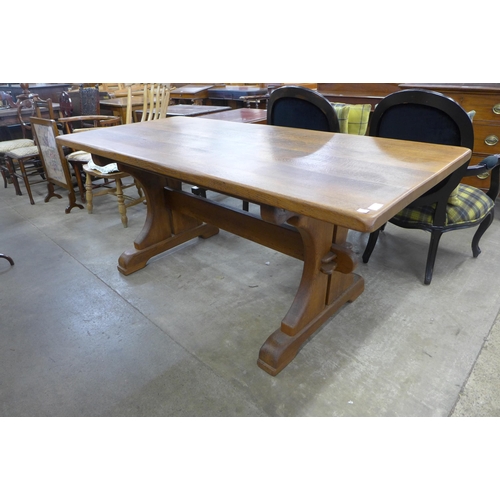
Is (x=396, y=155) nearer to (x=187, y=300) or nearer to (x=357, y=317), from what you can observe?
(x=357, y=317)

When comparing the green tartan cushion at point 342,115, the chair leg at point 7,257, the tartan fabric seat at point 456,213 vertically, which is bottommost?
the chair leg at point 7,257

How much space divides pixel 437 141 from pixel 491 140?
1307 mm

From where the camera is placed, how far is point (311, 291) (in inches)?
58.9

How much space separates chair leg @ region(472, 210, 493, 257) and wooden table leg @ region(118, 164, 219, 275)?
175 centimetres

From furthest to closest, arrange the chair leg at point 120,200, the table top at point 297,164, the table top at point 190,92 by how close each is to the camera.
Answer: the table top at point 190,92 → the chair leg at point 120,200 → the table top at point 297,164

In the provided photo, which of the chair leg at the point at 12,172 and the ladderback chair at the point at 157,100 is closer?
the ladderback chair at the point at 157,100

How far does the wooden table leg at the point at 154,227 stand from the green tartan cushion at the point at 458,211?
1.30 m

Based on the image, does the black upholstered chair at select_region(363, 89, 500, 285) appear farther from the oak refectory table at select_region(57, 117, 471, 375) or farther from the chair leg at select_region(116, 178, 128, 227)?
the chair leg at select_region(116, 178, 128, 227)

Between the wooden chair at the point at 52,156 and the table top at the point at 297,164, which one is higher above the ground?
the table top at the point at 297,164

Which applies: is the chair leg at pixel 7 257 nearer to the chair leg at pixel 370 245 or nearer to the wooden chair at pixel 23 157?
the wooden chair at pixel 23 157

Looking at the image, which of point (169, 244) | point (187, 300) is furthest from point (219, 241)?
point (187, 300)

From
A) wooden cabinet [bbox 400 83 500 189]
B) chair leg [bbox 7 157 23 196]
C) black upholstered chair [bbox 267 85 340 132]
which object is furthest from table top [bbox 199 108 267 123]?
chair leg [bbox 7 157 23 196]

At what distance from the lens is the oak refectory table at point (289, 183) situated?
936mm

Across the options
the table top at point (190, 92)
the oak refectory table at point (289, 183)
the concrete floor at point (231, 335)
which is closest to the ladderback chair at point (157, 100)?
the oak refectory table at point (289, 183)
